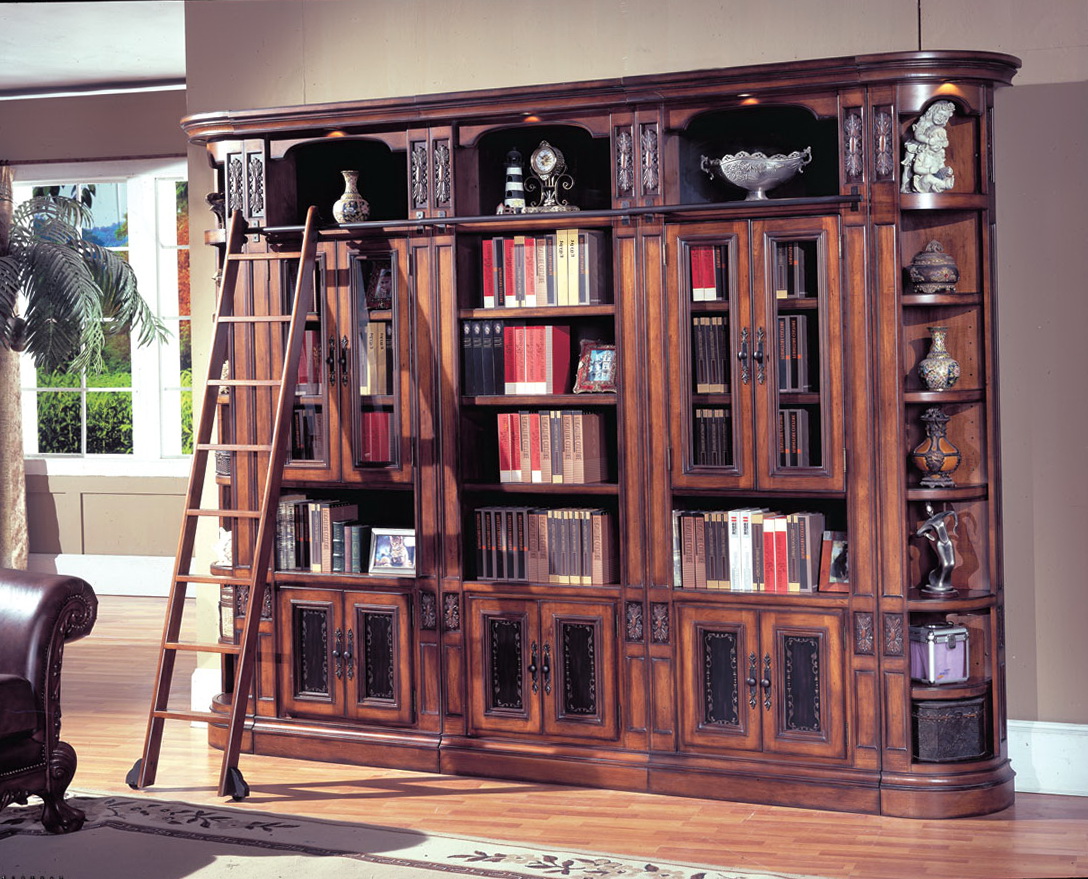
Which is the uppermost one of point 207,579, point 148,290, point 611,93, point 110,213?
point 110,213

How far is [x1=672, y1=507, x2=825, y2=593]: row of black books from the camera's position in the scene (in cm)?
488

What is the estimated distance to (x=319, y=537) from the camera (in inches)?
218

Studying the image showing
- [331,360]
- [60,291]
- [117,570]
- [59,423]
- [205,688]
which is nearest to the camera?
[331,360]

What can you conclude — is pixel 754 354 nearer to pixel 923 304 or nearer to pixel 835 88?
pixel 923 304

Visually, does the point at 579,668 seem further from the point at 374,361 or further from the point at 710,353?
the point at 374,361

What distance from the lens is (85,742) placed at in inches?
230

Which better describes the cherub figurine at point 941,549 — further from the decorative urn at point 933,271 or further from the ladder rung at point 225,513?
the ladder rung at point 225,513

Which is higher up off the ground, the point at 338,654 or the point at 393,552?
the point at 393,552

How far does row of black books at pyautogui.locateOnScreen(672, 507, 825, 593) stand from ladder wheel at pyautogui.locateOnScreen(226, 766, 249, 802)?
1.71 meters

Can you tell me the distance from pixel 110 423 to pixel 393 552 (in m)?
4.91

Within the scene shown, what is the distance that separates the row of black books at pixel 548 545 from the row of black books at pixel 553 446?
134mm

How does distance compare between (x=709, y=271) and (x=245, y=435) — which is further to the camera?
(x=245, y=435)

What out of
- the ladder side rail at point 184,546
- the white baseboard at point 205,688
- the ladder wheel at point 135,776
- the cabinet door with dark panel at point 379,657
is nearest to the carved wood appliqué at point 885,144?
the cabinet door with dark panel at point 379,657

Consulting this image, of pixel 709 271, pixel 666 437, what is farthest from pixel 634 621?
pixel 709 271
